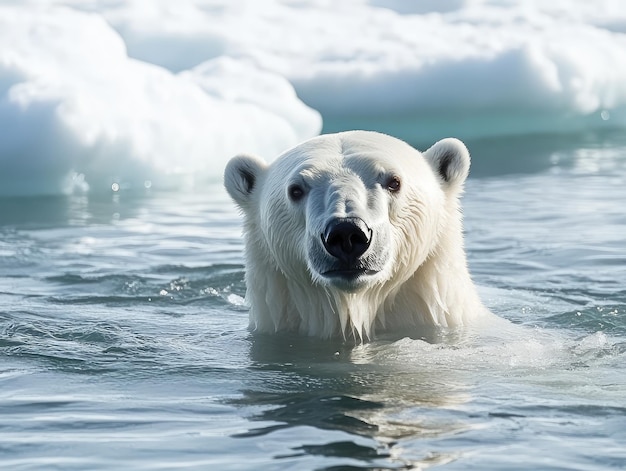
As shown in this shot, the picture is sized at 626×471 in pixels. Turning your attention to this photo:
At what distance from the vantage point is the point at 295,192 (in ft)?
13.1

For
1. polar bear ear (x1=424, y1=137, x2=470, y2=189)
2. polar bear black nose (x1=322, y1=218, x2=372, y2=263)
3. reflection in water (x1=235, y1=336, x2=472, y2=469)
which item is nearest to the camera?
reflection in water (x1=235, y1=336, x2=472, y2=469)

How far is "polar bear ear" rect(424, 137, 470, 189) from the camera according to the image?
4375mm

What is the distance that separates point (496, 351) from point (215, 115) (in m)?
6.87

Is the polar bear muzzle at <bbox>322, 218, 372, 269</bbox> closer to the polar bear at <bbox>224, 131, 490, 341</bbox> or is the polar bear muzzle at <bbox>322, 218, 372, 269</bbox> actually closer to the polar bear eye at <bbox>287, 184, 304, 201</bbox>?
the polar bear at <bbox>224, 131, 490, 341</bbox>

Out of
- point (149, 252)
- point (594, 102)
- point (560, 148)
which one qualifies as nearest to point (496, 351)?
point (149, 252)

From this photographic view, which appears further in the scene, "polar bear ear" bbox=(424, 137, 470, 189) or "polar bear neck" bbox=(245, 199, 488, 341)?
"polar bear ear" bbox=(424, 137, 470, 189)

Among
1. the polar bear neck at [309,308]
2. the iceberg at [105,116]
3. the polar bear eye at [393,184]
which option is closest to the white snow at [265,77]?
the iceberg at [105,116]

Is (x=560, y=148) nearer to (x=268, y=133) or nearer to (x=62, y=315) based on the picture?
(x=268, y=133)

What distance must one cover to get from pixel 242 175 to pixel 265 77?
8029mm

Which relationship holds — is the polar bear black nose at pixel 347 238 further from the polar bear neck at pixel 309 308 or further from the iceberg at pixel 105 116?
the iceberg at pixel 105 116

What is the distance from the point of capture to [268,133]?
10.9 m

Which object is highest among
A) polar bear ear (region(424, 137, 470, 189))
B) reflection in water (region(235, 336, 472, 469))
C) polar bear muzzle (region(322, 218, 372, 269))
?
polar bear ear (region(424, 137, 470, 189))

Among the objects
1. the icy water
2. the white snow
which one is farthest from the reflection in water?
the white snow

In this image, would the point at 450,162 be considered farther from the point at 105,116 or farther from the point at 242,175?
the point at 105,116
